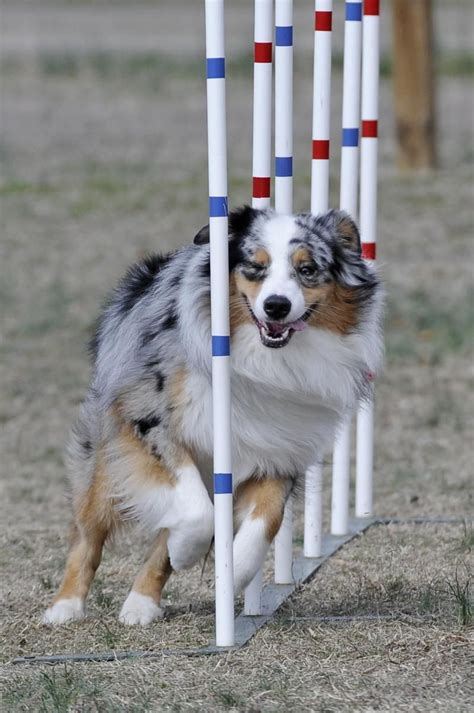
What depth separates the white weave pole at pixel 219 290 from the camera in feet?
12.8

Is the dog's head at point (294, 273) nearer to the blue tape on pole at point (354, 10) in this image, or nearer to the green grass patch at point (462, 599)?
the green grass patch at point (462, 599)

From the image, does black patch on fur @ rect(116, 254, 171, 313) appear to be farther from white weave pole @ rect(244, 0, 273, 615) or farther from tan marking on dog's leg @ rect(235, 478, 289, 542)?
tan marking on dog's leg @ rect(235, 478, 289, 542)

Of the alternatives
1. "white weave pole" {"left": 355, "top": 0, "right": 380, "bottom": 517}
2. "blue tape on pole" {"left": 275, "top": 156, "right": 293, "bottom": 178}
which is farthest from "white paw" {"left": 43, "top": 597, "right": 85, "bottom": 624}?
"blue tape on pole" {"left": 275, "top": 156, "right": 293, "bottom": 178}

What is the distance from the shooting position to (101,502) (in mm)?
4625

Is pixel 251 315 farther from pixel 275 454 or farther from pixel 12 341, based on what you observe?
pixel 12 341

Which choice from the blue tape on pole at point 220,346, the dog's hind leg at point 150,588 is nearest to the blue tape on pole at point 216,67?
the blue tape on pole at point 220,346

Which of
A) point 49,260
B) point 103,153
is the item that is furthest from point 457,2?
point 49,260

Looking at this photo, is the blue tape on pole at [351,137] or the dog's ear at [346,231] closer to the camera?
the dog's ear at [346,231]

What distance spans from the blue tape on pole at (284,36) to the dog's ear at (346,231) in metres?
0.66

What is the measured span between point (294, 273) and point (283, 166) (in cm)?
78

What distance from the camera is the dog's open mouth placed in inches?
159

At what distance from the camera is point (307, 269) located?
4.09 metres

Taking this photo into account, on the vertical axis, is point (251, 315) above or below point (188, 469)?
above

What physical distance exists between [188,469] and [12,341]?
6156 mm
